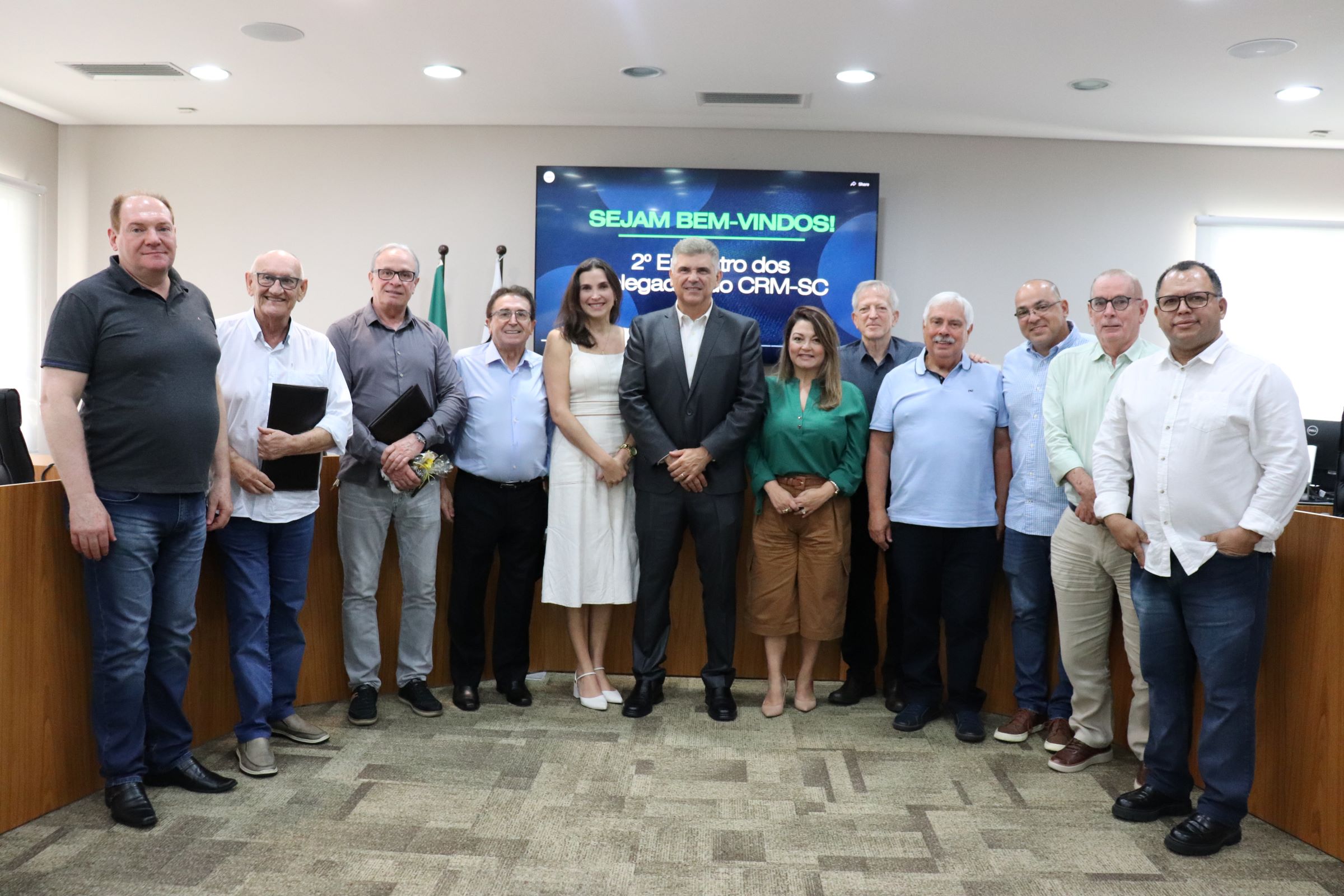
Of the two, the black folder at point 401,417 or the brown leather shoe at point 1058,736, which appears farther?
the black folder at point 401,417

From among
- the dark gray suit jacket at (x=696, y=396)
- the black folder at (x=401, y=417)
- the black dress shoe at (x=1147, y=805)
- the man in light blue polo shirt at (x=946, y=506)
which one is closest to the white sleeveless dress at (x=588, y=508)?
the dark gray suit jacket at (x=696, y=396)

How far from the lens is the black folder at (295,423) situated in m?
3.12

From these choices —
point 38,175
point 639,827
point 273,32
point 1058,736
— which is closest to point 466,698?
point 639,827

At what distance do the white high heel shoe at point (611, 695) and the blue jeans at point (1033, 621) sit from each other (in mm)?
1503

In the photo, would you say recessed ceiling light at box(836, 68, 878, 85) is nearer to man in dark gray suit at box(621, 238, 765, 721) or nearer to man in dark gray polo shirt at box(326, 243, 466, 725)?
man in dark gray suit at box(621, 238, 765, 721)

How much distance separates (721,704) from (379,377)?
5.77ft

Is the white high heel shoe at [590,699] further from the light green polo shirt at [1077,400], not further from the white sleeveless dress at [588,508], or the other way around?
the light green polo shirt at [1077,400]

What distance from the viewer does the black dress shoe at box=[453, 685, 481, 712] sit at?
374 cm

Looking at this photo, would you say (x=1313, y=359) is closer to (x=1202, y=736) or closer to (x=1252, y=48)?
(x=1252, y=48)

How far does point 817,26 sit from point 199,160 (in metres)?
4.64

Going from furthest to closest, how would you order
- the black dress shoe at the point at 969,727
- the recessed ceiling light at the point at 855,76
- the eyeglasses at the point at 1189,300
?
the recessed ceiling light at the point at 855,76 < the black dress shoe at the point at 969,727 < the eyeglasses at the point at 1189,300

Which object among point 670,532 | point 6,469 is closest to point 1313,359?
point 670,532

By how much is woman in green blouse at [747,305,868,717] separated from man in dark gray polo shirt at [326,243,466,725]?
122 cm

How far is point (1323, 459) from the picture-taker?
177 inches
